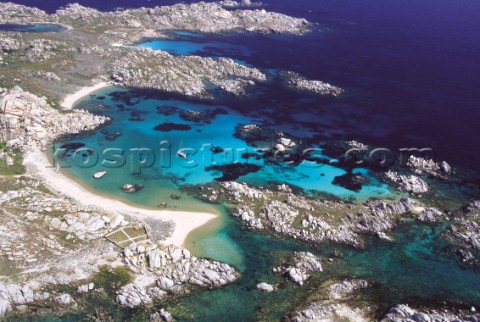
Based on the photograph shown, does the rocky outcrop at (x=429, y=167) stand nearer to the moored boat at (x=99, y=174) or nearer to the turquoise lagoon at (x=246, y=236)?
the turquoise lagoon at (x=246, y=236)

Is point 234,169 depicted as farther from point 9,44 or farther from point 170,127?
point 9,44

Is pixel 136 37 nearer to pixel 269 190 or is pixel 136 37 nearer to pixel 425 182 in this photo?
pixel 269 190

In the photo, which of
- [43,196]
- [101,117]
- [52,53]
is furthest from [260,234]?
[52,53]

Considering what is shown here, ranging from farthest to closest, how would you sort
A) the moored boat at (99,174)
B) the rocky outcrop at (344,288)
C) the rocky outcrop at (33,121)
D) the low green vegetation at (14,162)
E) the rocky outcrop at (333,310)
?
the rocky outcrop at (33,121) < the moored boat at (99,174) < the low green vegetation at (14,162) < the rocky outcrop at (344,288) < the rocky outcrop at (333,310)

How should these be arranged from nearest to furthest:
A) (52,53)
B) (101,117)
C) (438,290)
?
1. (438,290)
2. (101,117)
3. (52,53)

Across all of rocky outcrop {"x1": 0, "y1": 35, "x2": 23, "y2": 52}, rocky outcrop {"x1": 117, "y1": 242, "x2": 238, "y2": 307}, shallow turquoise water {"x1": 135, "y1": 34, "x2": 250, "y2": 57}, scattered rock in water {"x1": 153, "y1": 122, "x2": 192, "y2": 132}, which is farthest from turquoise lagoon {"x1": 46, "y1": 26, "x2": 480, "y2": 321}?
shallow turquoise water {"x1": 135, "y1": 34, "x2": 250, "y2": 57}

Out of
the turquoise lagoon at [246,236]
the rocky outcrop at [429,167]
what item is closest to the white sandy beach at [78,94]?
the turquoise lagoon at [246,236]

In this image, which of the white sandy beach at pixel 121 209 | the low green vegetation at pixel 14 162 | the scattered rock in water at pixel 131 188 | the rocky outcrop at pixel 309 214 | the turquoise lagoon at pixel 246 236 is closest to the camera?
the turquoise lagoon at pixel 246 236
